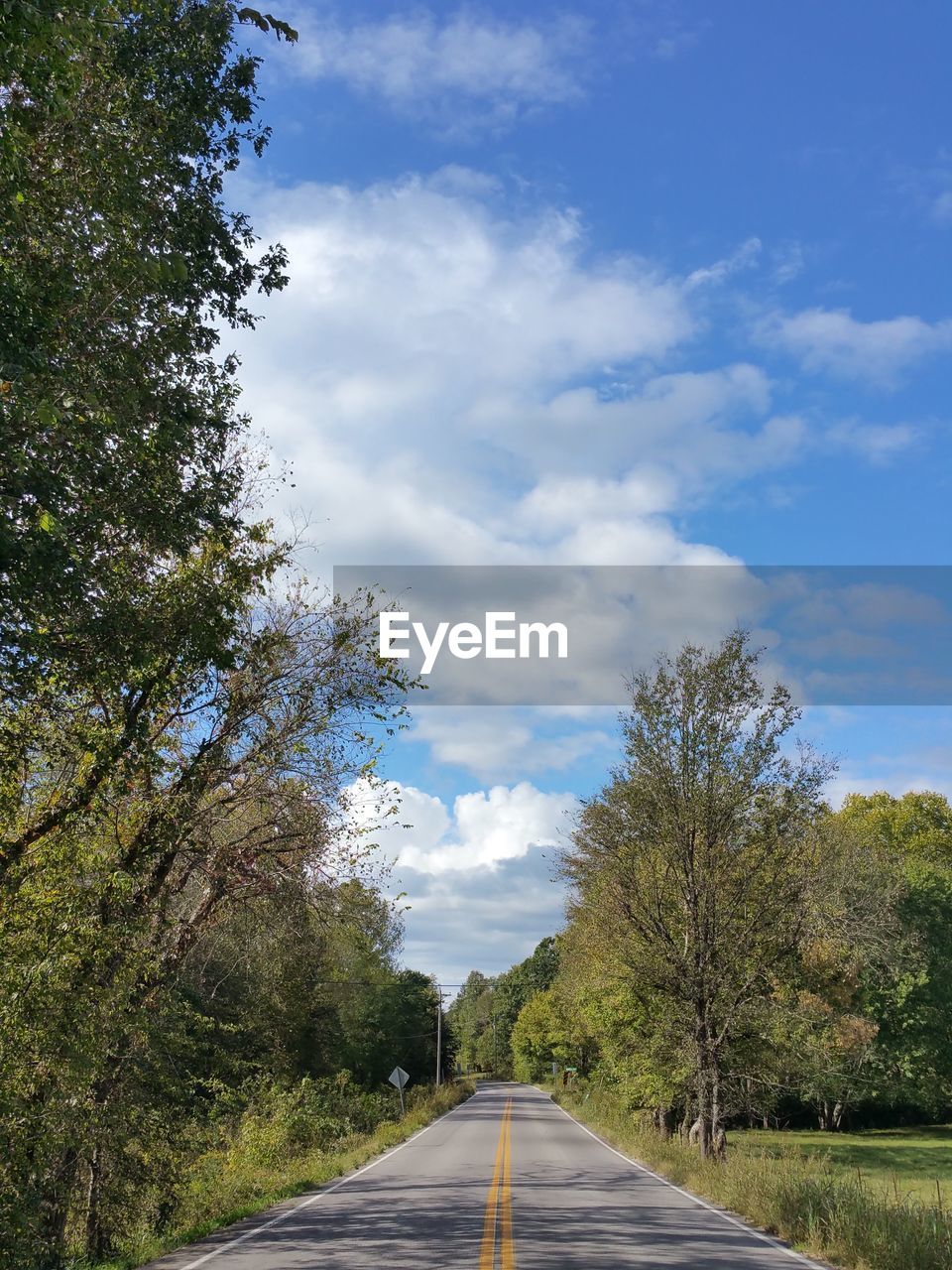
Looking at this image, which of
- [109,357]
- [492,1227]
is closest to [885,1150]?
[492,1227]

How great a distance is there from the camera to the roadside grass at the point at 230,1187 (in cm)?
1315

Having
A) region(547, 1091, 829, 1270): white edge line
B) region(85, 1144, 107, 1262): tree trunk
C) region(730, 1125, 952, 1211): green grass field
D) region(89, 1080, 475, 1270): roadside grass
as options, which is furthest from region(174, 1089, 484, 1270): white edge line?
region(730, 1125, 952, 1211): green grass field

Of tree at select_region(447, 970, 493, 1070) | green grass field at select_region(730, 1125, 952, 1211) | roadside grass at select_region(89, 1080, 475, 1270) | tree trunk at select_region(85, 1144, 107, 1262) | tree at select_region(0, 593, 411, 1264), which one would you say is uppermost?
tree at select_region(0, 593, 411, 1264)

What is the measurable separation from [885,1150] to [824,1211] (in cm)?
3414

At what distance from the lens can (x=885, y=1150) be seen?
137 feet

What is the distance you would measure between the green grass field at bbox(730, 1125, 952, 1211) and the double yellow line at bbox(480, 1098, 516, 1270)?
10.4 m

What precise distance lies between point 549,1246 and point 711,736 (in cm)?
1272

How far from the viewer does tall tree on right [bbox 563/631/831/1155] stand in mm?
22000

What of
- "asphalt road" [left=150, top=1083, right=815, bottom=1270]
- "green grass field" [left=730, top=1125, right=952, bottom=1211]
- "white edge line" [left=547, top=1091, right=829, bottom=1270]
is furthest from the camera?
"green grass field" [left=730, top=1125, right=952, bottom=1211]

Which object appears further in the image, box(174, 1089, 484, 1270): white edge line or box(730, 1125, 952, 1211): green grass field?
box(730, 1125, 952, 1211): green grass field

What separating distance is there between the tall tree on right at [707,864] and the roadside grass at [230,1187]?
27.1 feet

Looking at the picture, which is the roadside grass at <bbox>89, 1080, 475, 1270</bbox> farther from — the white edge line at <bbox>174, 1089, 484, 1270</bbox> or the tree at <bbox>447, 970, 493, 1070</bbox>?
the tree at <bbox>447, 970, 493, 1070</bbox>

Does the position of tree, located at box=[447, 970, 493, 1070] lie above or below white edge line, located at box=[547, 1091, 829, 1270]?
below

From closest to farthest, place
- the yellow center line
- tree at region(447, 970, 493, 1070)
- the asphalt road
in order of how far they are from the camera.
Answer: the yellow center line < the asphalt road < tree at region(447, 970, 493, 1070)
